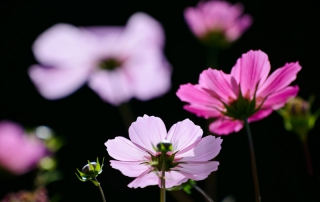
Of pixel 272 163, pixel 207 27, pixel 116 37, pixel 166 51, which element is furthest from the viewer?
pixel 166 51

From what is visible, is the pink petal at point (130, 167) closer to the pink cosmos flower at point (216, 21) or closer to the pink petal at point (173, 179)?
the pink petal at point (173, 179)

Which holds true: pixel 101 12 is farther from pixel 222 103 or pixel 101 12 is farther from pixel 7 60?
pixel 222 103

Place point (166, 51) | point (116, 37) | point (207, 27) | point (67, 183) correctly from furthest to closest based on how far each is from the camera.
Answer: point (166, 51)
point (67, 183)
point (207, 27)
point (116, 37)

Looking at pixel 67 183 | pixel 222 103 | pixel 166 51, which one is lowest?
pixel 67 183

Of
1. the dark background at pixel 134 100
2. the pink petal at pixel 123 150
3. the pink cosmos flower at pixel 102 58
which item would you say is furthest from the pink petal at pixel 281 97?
the dark background at pixel 134 100

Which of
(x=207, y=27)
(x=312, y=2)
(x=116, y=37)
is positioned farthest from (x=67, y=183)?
(x=312, y=2)

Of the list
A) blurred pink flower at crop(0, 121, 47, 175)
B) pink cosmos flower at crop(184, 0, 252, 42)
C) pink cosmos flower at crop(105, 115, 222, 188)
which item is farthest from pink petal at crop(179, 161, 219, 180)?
pink cosmos flower at crop(184, 0, 252, 42)

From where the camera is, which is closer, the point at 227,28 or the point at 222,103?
the point at 222,103

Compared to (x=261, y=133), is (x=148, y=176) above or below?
above

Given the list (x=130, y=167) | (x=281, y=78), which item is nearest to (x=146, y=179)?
(x=130, y=167)

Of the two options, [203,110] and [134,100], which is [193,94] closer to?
[203,110]
